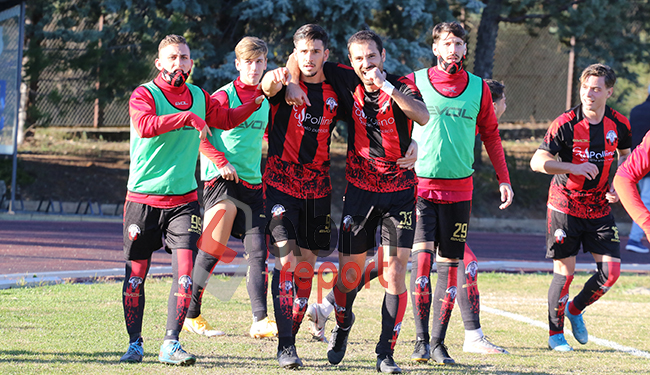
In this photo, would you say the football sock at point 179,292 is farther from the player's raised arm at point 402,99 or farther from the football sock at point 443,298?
the football sock at point 443,298

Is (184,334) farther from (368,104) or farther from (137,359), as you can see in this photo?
(368,104)

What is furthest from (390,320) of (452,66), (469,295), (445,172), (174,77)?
(174,77)

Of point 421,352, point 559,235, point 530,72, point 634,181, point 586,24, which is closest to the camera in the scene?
point 634,181

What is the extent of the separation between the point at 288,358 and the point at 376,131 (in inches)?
63.4

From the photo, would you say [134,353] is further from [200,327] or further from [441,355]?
[441,355]

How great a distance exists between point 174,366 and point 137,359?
0.87ft

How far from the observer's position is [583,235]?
20.8ft

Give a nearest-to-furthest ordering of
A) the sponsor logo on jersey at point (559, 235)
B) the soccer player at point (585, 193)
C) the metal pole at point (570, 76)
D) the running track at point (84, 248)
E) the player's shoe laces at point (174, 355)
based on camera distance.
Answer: the player's shoe laces at point (174, 355), the soccer player at point (585, 193), the sponsor logo on jersey at point (559, 235), the running track at point (84, 248), the metal pole at point (570, 76)

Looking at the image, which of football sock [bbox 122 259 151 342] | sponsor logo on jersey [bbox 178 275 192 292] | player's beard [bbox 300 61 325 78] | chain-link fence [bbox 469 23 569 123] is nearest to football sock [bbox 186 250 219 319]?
football sock [bbox 122 259 151 342]

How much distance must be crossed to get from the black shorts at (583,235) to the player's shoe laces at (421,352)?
64.8 inches

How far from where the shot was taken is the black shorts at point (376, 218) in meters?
5.04

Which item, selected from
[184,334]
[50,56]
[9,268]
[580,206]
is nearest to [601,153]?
[580,206]

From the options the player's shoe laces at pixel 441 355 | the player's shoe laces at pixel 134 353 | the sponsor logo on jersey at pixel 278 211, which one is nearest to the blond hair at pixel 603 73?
the player's shoe laces at pixel 441 355

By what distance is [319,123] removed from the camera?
5066 millimetres
